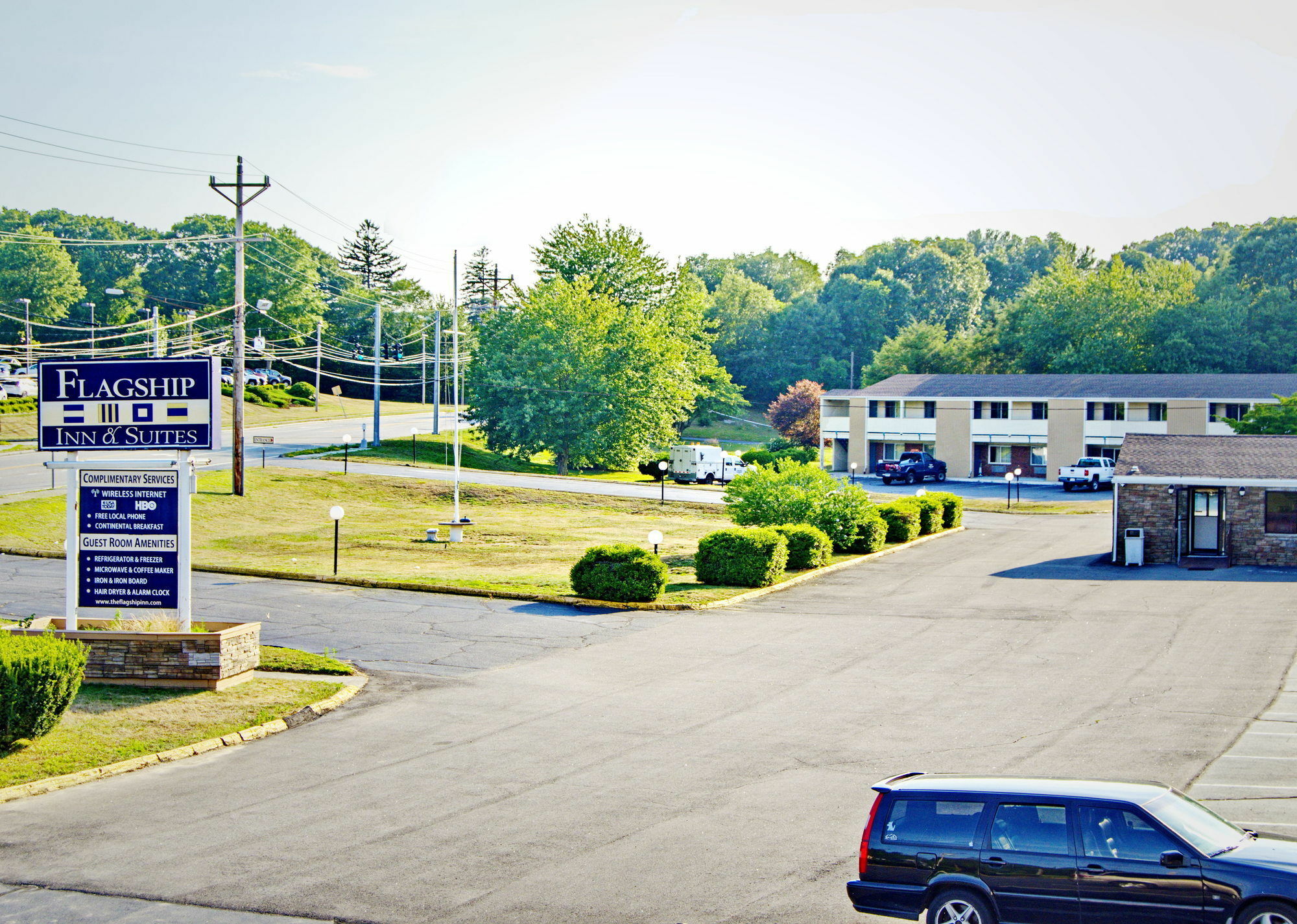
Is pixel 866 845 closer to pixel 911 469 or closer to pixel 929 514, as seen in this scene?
pixel 929 514

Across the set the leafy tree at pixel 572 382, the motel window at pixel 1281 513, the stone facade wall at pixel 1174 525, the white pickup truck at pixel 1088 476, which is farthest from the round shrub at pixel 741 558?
the leafy tree at pixel 572 382

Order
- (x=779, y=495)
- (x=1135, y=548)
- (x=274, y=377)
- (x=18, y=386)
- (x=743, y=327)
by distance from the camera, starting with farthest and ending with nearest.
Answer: (x=743, y=327) → (x=274, y=377) → (x=18, y=386) → (x=779, y=495) → (x=1135, y=548)

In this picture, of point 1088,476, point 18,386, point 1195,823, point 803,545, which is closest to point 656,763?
point 1195,823

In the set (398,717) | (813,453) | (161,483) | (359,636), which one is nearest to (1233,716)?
(398,717)

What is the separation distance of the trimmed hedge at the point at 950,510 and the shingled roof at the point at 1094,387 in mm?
29217

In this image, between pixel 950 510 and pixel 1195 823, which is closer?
pixel 1195 823

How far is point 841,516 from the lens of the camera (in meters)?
36.6

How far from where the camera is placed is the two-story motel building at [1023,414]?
68312 mm

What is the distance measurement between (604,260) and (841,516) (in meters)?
54.9

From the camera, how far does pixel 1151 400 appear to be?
68.8 meters

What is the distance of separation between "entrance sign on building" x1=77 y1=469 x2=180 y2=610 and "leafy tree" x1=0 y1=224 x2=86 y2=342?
10306cm

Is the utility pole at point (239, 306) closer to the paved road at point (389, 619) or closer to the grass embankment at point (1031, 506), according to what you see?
Answer: the paved road at point (389, 619)

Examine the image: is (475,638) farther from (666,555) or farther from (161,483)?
(666,555)

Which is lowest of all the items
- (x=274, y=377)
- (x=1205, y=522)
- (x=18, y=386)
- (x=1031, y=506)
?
(x=1031, y=506)
